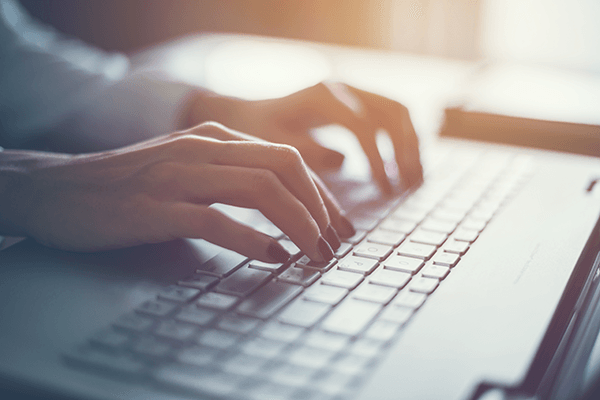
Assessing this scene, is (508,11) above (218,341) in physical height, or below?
above

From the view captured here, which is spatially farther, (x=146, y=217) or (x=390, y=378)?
(x=146, y=217)

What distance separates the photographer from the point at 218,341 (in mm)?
346

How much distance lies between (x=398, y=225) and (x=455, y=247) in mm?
78

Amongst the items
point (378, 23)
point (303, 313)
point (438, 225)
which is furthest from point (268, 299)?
point (378, 23)

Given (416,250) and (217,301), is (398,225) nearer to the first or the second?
(416,250)

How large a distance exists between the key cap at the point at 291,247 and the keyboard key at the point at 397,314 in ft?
0.41

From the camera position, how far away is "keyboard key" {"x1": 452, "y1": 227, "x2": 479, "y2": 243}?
0.52 metres

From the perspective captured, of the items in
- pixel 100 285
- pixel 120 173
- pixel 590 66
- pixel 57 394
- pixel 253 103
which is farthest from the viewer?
pixel 590 66

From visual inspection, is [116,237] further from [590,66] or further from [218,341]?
[590,66]

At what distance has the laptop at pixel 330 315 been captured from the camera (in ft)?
1.02

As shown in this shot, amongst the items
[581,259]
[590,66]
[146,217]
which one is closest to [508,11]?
[590,66]

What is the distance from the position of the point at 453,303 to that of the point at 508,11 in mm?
1814

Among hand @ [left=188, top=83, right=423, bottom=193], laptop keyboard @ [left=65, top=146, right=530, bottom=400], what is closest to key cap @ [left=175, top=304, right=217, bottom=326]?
laptop keyboard @ [left=65, top=146, right=530, bottom=400]

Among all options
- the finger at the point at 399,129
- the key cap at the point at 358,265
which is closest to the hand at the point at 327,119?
the finger at the point at 399,129
